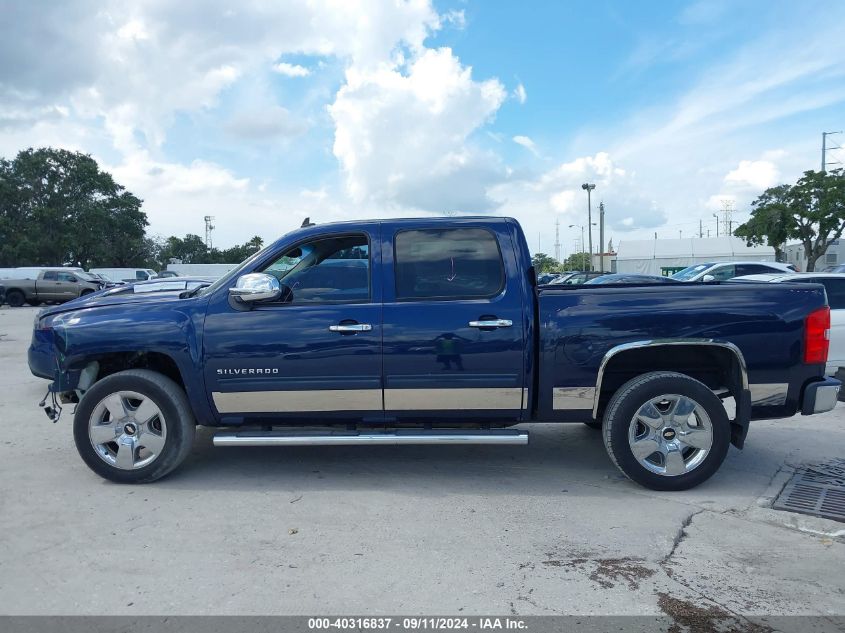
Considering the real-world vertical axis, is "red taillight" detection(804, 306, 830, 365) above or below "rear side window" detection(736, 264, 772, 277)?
below

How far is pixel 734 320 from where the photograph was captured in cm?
432

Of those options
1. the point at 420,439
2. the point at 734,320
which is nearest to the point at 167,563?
the point at 420,439

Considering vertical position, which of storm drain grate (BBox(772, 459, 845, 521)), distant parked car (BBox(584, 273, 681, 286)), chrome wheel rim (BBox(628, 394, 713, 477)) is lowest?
storm drain grate (BBox(772, 459, 845, 521))

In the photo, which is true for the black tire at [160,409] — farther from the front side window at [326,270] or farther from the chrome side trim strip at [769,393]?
the chrome side trim strip at [769,393]

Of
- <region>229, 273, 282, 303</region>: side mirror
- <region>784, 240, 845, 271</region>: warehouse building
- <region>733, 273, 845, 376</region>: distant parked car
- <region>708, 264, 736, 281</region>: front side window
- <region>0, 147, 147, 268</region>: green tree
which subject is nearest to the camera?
<region>229, 273, 282, 303</region>: side mirror

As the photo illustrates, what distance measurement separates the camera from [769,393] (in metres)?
4.39

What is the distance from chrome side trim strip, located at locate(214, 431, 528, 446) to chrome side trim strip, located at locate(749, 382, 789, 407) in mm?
1676

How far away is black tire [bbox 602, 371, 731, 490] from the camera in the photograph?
14.1 ft

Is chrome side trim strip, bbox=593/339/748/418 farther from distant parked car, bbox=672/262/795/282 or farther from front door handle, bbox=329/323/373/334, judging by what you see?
distant parked car, bbox=672/262/795/282

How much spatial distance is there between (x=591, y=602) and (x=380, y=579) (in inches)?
41.9

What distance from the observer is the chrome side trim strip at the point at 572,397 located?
4410mm

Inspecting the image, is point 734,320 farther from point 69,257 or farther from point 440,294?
point 69,257

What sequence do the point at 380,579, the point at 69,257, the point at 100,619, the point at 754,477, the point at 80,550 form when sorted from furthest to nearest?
the point at 69,257, the point at 754,477, the point at 80,550, the point at 380,579, the point at 100,619

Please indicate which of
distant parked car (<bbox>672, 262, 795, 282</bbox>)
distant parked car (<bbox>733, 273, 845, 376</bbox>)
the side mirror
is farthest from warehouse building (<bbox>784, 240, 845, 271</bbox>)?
the side mirror
